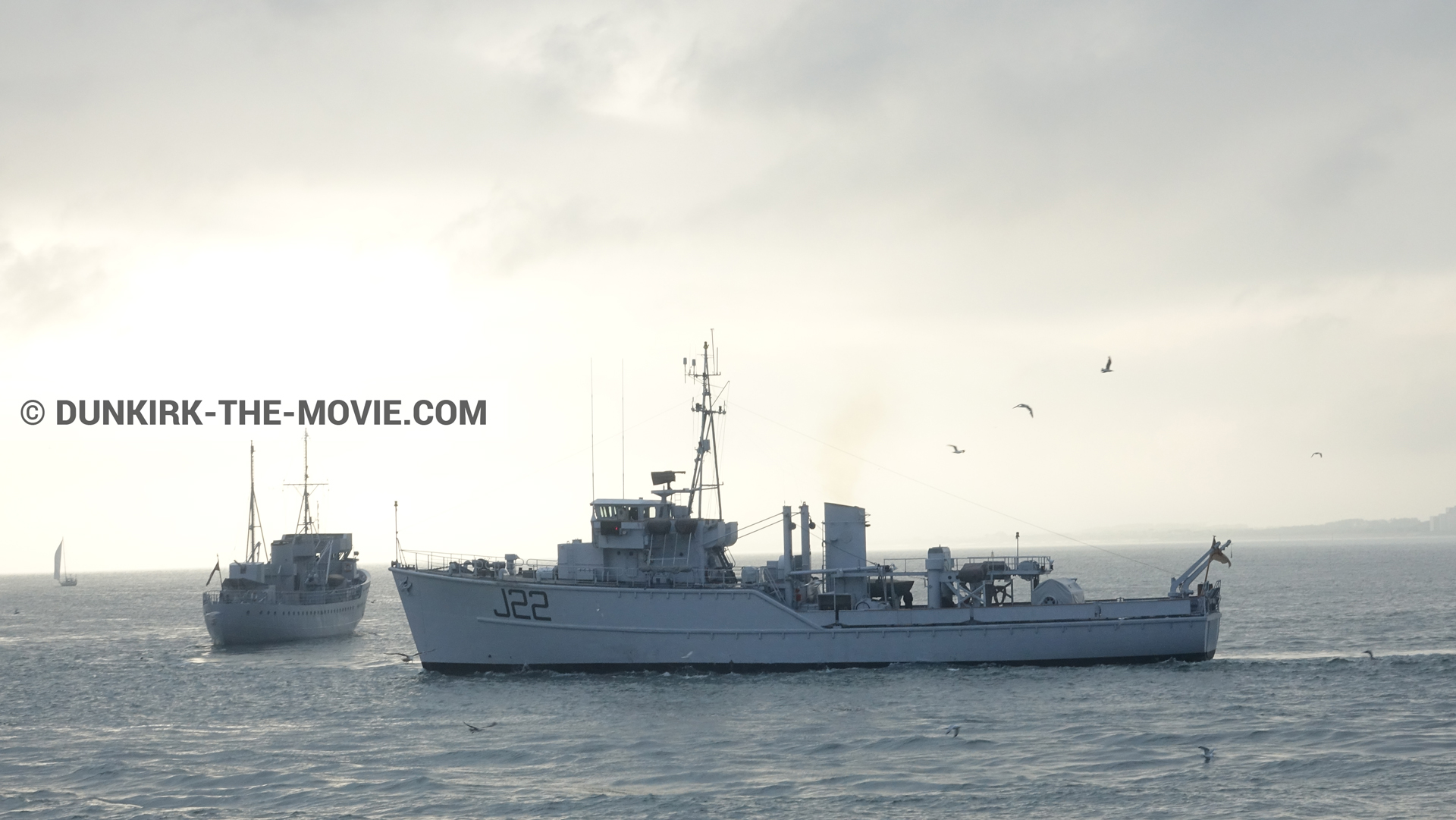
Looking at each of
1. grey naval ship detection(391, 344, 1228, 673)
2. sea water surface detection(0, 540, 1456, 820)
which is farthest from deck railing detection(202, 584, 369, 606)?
grey naval ship detection(391, 344, 1228, 673)

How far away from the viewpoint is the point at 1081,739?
2969cm

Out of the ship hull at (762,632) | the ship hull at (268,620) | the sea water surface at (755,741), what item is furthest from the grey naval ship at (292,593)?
the ship hull at (762,632)

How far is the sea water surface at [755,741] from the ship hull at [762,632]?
2.10 ft

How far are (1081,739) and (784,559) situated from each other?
15.1 meters

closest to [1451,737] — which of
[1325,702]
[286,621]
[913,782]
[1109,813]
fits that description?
[1325,702]

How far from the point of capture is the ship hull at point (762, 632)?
40594 mm

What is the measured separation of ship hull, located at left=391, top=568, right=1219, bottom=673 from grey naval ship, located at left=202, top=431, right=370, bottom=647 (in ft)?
84.0

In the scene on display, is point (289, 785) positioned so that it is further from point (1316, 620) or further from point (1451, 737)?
point (1316, 620)

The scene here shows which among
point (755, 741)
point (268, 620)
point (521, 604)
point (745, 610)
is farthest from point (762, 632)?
point (268, 620)

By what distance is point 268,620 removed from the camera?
6297 centimetres

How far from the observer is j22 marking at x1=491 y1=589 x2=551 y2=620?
4119 centimetres

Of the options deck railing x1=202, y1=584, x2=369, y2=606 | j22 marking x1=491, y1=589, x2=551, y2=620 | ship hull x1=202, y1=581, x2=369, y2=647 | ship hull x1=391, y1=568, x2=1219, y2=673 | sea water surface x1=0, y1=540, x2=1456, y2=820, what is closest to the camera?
sea water surface x1=0, y1=540, x2=1456, y2=820

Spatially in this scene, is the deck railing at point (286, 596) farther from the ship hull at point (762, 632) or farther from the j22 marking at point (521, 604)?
the j22 marking at point (521, 604)

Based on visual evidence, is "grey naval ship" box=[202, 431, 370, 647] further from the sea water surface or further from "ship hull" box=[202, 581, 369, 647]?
the sea water surface
